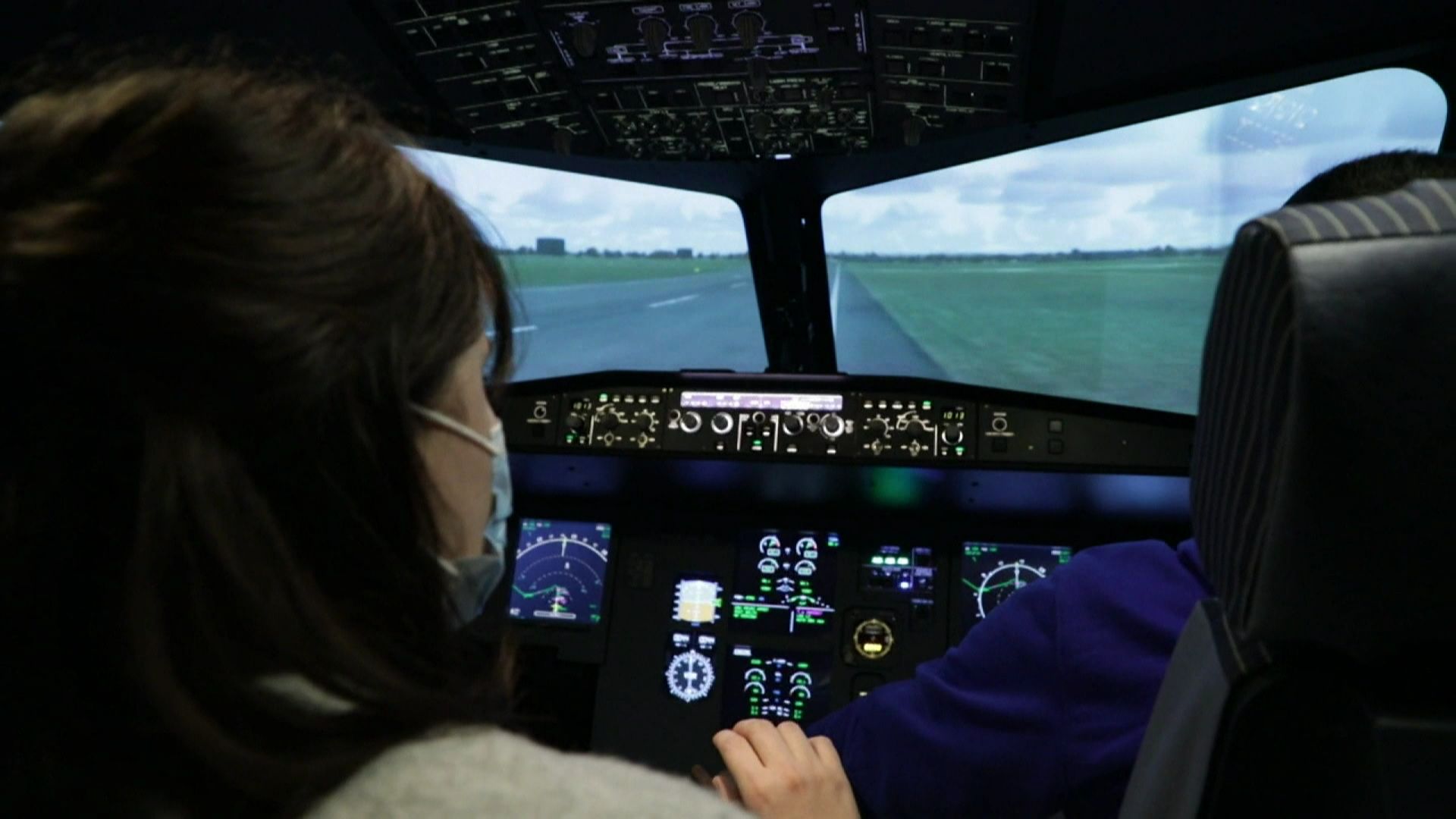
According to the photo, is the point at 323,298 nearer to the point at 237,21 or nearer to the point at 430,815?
the point at 430,815

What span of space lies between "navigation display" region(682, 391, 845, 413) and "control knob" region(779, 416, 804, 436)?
2 centimetres

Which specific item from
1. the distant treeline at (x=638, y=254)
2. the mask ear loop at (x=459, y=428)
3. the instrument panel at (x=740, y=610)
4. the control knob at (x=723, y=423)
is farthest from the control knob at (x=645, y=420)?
the mask ear loop at (x=459, y=428)

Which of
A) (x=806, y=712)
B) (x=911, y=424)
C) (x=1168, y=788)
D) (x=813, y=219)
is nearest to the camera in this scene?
(x=1168, y=788)

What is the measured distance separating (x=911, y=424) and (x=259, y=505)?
2.27 meters

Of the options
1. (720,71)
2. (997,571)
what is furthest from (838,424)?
(720,71)

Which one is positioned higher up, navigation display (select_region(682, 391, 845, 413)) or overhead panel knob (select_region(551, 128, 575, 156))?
overhead panel knob (select_region(551, 128, 575, 156))

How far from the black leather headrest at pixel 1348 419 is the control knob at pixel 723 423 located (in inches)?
85.2

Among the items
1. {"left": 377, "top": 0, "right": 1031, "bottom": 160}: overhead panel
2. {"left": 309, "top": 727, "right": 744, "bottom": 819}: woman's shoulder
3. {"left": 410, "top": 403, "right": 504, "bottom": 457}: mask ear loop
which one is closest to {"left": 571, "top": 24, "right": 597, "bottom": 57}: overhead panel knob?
{"left": 377, "top": 0, "right": 1031, "bottom": 160}: overhead panel

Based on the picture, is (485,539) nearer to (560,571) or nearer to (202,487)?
(202,487)

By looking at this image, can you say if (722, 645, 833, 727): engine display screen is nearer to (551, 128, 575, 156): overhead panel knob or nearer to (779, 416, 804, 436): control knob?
(779, 416, 804, 436): control knob

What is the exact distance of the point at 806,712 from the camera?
10.2 feet

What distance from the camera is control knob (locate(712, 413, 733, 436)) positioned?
289 cm

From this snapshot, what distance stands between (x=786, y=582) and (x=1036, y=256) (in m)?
1.26

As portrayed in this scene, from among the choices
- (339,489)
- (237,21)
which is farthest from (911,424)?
(339,489)
